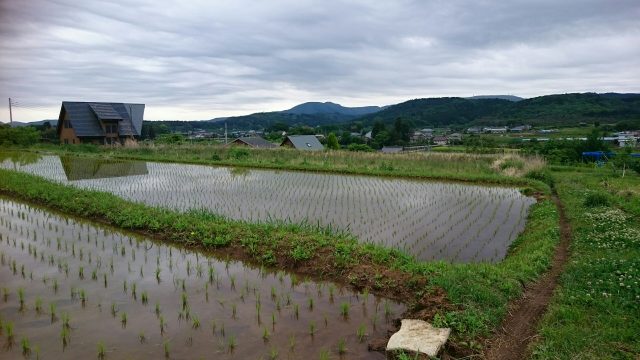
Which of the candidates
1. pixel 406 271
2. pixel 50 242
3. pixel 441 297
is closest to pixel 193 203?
pixel 50 242

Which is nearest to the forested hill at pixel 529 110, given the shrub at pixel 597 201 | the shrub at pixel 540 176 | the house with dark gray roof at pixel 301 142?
the house with dark gray roof at pixel 301 142

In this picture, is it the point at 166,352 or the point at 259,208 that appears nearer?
the point at 166,352

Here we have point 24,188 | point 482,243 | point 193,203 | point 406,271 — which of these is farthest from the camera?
point 24,188

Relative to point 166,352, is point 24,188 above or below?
above

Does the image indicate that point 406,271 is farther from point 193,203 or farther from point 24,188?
point 24,188

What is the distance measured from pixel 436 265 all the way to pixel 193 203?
748 centimetres

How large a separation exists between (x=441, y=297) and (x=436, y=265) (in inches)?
41.0

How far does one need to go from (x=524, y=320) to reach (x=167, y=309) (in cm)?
439

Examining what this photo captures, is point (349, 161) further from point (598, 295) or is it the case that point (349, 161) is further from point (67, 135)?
point (67, 135)

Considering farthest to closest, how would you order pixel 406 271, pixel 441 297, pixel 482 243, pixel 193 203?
1. pixel 193 203
2. pixel 482 243
3. pixel 406 271
4. pixel 441 297

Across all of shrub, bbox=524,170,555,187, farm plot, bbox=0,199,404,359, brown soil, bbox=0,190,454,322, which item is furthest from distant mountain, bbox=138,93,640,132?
farm plot, bbox=0,199,404,359

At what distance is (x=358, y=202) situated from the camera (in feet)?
37.9

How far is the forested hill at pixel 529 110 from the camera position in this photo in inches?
2405

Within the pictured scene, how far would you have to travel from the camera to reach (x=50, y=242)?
8.14 metres
